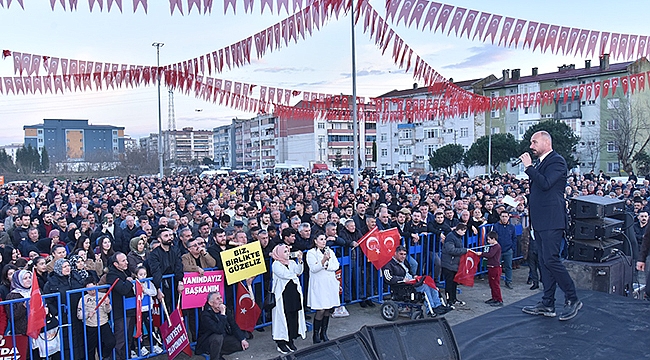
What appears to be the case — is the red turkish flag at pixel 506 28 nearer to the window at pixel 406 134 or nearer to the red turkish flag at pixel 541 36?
the red turkish flag at pixel 541 36

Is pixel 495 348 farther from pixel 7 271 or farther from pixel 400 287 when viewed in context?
pixel 7 271

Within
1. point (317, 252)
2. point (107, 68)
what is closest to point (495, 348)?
point (317, 252)

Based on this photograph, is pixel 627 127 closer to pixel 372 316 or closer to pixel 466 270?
pixel 466 270

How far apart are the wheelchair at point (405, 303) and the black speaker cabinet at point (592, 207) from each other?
2386mm

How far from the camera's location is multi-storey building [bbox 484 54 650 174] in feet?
146

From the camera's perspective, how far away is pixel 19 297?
Result: 17.7ft

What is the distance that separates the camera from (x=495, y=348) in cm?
401

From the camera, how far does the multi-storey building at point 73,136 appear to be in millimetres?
122750

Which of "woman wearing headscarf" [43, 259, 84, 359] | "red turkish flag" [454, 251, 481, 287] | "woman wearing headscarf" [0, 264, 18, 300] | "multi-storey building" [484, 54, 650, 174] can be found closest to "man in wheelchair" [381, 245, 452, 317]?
"red turkish flag" [454, 251, 481, 287]

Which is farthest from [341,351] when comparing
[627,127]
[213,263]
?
[627,127]

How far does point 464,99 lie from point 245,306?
47.8 ft

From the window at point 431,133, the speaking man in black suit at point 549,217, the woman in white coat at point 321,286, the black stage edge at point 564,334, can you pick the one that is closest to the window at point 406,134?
the window at point 431,133

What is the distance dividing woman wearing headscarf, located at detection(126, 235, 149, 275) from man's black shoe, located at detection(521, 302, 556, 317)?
4547 mm

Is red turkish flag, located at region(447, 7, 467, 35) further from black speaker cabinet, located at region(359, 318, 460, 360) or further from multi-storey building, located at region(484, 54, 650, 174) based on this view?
multi-storey building, located at region(484, 54, 650, 174)
